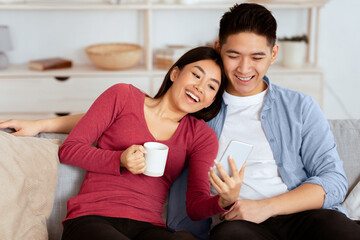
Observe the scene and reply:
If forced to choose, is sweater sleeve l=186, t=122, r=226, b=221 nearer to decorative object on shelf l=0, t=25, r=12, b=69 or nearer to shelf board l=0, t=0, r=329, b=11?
shelf board l=0, t=0, r=329, b=11

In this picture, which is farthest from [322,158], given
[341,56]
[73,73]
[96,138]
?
[341,56]

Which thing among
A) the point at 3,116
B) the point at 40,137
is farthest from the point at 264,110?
the point at 3,116

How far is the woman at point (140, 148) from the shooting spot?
4.85 feet

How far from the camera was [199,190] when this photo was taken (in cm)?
154

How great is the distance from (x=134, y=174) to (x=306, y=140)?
0.63m

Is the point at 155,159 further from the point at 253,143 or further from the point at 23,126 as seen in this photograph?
the point at 23,126

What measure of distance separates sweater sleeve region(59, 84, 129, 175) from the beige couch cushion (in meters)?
0.08

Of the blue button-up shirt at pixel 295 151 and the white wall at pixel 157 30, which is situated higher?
the white wall at pixel 157 30

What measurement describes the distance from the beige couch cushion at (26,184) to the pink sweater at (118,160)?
0.08 m

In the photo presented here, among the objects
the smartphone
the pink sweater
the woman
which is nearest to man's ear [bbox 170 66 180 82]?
the woman

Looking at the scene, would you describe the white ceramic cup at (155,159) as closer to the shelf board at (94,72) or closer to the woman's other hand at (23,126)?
the woman's other hand at (23,126)

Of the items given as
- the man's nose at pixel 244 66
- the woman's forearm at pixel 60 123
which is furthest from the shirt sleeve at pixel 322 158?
the woman's forearm at pixel 60 123

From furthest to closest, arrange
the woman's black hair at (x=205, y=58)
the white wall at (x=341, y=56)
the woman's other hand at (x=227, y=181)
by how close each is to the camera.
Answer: the white wall at (x=341, y=56), the woman's black hair at (x=205, y=58), the woman's other hand at (x=227, y=181)

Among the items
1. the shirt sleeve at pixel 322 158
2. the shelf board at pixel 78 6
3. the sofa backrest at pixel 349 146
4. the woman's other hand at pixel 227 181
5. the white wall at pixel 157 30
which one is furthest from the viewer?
the white wall at pixel 157 30
